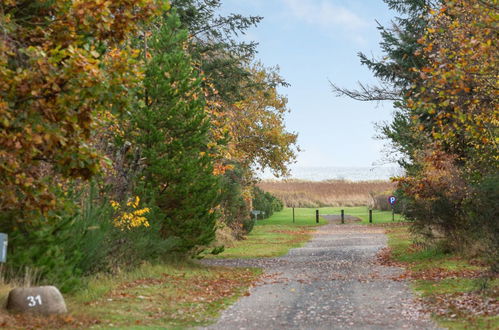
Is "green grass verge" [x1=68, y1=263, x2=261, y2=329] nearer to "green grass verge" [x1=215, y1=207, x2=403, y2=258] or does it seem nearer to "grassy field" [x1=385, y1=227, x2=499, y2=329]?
"grassy field" [x1=385, y1=227, x2=499, y2=329]

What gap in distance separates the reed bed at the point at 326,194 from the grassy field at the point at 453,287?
56462 millimetres

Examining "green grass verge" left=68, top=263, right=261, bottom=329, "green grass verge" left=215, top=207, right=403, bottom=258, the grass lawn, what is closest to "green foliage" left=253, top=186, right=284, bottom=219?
"green grass verge" left=215, top=207, right=403, bottom=258

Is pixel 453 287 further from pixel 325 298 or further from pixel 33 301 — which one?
pixel 33 301

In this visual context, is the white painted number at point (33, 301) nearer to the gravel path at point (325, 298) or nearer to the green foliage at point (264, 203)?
the gravel path at point (325, 298)

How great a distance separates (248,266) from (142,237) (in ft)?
20.9

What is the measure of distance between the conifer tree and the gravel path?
291 centimetres

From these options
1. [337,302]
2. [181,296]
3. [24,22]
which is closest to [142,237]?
[181,296]

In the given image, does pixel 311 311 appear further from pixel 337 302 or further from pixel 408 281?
pixel 408 281

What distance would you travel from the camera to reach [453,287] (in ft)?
57.2

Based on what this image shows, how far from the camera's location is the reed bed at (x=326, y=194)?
8438cm

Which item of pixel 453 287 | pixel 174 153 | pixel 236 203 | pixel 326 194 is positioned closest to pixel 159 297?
pixel 174 153

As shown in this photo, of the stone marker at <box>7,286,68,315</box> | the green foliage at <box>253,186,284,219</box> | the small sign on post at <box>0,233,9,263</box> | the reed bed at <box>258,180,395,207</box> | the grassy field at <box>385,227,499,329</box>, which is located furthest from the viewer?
the reed bed at <box>258,180,395,207</box>

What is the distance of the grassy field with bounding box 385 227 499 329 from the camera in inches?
516

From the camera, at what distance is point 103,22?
11766mm
